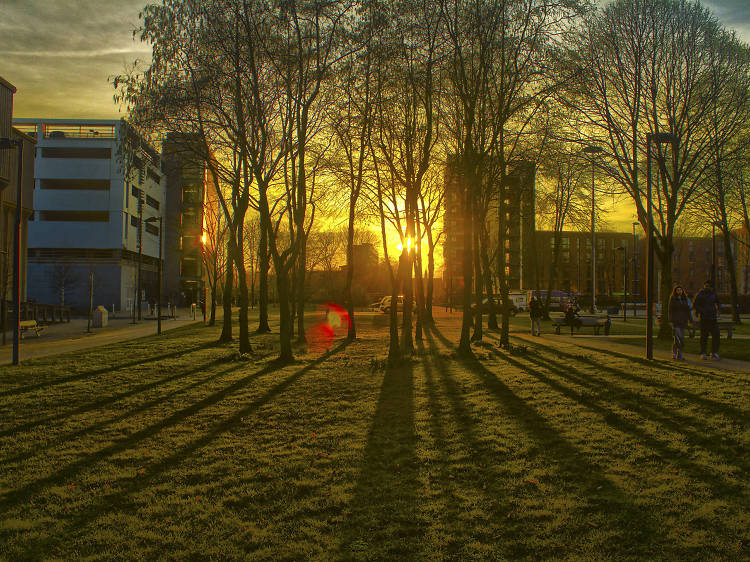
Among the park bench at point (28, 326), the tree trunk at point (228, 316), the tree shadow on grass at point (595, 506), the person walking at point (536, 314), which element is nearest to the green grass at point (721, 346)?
the person walking at point (536, 314)

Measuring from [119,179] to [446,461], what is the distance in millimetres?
62202

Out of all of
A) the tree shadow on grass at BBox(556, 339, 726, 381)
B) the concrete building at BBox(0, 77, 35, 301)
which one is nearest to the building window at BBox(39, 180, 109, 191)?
the concrete building at BBox(0, 77, 35, 301)

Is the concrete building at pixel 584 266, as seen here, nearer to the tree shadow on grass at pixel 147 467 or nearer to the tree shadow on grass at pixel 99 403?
the tree shadow on grass at pixel 99 403

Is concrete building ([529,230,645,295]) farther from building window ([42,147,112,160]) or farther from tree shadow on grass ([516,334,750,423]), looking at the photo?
tree shadow on grass ([516,334,750,423])

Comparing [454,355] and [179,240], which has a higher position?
[179,240]

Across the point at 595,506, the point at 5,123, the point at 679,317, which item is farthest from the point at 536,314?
the point at 5,123

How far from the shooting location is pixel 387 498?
508 cm

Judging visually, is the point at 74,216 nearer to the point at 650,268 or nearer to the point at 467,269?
the point at 467,269

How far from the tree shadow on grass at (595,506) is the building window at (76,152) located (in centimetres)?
6300

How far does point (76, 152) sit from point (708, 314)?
62.9m

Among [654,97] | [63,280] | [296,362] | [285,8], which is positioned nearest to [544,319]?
[654,97]

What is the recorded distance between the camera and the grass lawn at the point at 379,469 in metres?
4.18

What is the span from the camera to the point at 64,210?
196 feet

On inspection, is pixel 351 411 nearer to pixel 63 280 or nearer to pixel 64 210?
pixel 63 280
